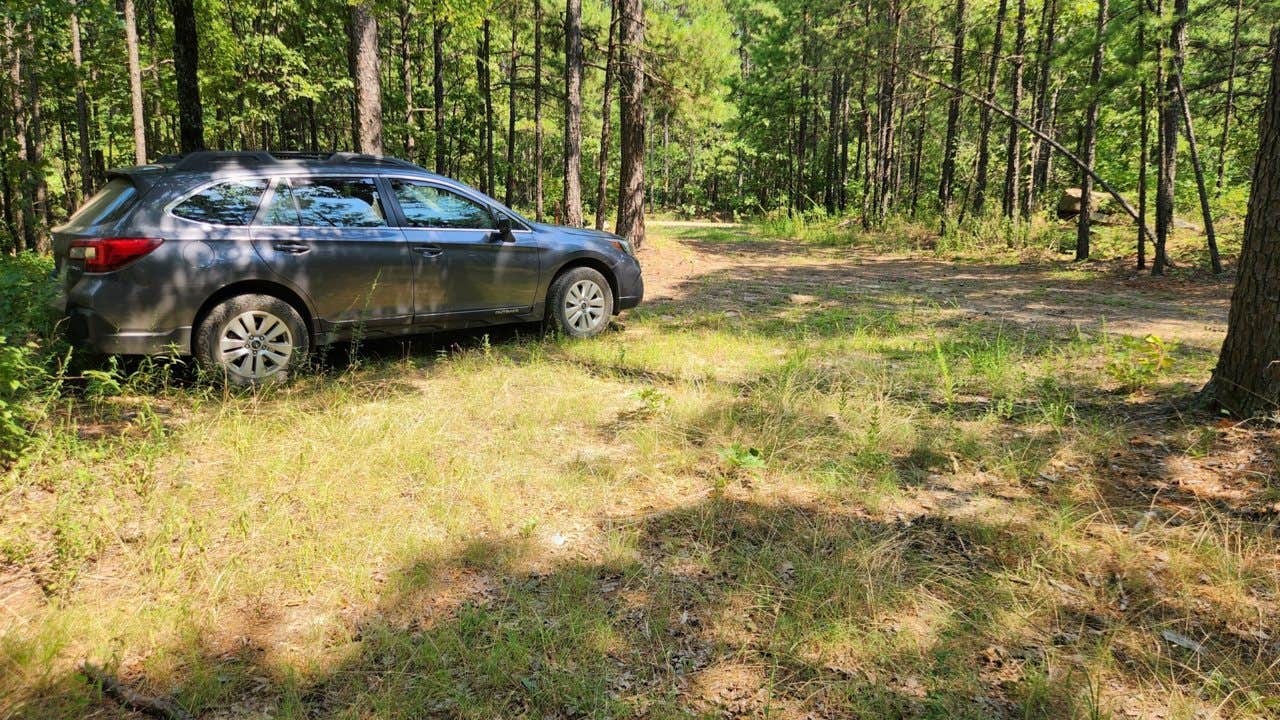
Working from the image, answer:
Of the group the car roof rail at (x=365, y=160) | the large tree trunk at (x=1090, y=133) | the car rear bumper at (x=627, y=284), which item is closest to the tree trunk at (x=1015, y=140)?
the large tree trunk at (x=1090, y=133)

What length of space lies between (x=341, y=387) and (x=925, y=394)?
4582 millimetres

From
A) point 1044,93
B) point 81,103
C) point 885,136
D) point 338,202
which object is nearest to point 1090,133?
point 1044,93

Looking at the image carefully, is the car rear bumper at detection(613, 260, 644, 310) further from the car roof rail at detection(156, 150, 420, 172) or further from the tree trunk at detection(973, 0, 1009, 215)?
the tree trunk at detection(973, 0, 1009, 215)

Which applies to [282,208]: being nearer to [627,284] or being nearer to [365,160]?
[365,160]

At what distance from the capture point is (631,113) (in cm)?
1362

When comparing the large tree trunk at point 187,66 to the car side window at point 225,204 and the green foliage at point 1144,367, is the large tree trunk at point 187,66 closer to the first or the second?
the car side window at point 225,204

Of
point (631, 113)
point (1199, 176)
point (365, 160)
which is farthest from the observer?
point (631, 113)

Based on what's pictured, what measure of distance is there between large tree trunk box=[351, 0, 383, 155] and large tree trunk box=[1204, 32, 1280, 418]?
33.1 ft

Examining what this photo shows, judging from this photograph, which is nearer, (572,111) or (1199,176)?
(1199,176)

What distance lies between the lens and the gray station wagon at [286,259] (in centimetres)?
466

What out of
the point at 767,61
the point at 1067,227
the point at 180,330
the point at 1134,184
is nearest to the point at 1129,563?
the point at 180,330

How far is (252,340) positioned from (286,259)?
67 cm

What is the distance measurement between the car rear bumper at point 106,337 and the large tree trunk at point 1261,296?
6950 mm

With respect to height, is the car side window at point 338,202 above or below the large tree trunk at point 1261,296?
above
